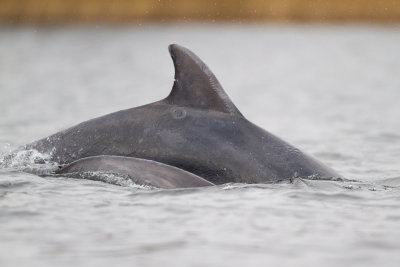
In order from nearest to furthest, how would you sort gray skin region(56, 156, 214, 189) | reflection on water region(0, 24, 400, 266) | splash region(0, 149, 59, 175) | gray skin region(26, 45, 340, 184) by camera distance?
reflection on water region(0, 24, 400, 266) < gray skin region(56, 156, 214, 189) < gray skin region(26, 45, 340, 184) < splash region(0, 149, 59, 175)

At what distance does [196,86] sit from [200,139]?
59 cm

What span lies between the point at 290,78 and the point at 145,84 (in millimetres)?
7027

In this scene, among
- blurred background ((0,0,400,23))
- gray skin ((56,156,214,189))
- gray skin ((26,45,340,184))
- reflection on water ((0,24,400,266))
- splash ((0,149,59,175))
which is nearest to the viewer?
reflection on water ((0,24,400,266))

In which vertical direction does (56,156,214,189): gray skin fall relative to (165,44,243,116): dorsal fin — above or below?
below

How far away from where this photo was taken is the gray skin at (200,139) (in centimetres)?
1141

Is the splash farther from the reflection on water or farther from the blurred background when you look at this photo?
the blurred background

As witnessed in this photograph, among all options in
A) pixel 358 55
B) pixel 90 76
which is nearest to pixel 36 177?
pixel 90 76

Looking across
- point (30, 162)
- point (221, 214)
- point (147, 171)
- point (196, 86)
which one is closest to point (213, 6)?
point (30, 162)

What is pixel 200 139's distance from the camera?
451 inches

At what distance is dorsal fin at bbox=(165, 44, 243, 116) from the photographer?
1149 cm

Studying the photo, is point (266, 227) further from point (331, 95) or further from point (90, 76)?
point (90, 76)

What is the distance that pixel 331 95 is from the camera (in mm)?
32000

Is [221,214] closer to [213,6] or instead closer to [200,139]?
[200,139]

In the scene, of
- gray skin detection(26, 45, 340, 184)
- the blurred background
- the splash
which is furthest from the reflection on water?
the blurred background
